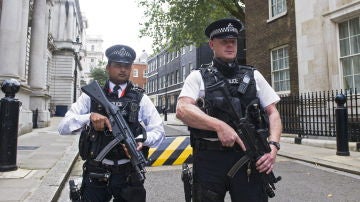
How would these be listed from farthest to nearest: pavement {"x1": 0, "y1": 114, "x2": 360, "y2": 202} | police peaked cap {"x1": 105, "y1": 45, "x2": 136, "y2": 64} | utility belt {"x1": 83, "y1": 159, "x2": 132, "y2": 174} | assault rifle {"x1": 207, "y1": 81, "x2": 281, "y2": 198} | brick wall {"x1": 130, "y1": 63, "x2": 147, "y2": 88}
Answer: brick wall {"x1": 130, "y1": 63, "x2": 147, "y2": 88}, pavement {"x1": 0, "y1": 114, "x2": 360, "y2": 202}, police peaked cap {"x1": 105, "y1": 45, "x2": 136, "y2": 64}, utility belt {"x1": 83, "y1": 159, "x2": 132, "y2": 174}, assault rifle {"x1": 207, "y1": 81, "x2": 281, "y2": 198}

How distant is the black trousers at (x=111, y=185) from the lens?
9.16 feet

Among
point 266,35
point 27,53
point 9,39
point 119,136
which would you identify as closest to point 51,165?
point 119,136

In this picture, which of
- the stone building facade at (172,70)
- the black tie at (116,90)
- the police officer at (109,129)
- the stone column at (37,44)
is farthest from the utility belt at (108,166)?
the stone building facade at (172,70)

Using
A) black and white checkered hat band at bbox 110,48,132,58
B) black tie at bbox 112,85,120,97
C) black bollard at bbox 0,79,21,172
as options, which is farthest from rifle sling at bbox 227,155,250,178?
black bollard at bbox 0,79,21,172

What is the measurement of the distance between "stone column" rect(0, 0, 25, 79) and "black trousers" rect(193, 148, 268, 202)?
1251cm

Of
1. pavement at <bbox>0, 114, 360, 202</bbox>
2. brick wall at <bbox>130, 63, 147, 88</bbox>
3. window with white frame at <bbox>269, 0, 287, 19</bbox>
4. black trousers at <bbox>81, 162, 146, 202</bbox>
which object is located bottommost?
pavement at <bbox>0, 114, 360, 202</bbox>

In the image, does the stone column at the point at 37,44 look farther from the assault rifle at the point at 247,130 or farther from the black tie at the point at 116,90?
the assault rifle at the point at 247,130

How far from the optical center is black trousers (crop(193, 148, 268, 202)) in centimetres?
245

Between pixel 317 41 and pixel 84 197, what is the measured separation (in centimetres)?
1215

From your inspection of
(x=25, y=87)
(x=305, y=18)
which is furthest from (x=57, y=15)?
(x=305, y=18)

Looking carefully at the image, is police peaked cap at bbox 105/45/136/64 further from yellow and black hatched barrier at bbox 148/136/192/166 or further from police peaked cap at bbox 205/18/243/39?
yellow and black hatched barrier at bbox 148/136/192/166

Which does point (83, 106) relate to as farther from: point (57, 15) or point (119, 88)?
point (57, 15)

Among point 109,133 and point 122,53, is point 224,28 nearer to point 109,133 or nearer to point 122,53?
point 122,53

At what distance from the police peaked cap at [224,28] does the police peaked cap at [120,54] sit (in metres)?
0.76
